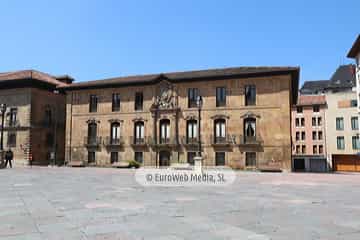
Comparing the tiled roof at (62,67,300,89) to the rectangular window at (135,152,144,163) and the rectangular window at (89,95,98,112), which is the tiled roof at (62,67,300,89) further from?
the rectangular window at (135,152,144,163)

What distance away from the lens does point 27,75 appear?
42344 millimetres

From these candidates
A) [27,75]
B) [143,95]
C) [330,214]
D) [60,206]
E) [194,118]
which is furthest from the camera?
[27,75]

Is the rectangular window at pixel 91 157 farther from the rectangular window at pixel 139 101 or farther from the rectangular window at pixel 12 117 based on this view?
the rectangular window at pixel 12 117

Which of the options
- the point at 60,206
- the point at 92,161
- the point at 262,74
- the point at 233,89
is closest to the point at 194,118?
the point at 233,89

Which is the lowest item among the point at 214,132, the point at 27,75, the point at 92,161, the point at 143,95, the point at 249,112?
the point at 92,161

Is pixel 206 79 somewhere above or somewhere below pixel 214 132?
above

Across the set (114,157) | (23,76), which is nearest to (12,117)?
(23,76)

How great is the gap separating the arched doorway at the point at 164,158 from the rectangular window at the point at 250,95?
10.4 metres

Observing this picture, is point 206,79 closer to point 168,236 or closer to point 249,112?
point 249,112

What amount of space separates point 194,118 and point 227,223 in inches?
1118

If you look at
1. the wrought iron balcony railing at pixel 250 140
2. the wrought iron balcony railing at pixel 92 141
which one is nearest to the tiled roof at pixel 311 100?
the wrought iron balcony railing at pixel 250 140

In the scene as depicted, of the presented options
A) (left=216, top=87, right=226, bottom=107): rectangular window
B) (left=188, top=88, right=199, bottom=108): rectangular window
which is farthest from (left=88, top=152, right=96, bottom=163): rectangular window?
(left=216, top=87, right=226, bottom=107): rectangular window

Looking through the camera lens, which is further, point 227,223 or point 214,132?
point 214,132

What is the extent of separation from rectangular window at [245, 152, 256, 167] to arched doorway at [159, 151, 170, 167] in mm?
8575
